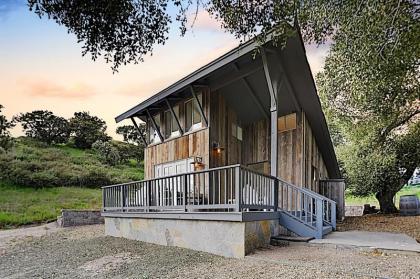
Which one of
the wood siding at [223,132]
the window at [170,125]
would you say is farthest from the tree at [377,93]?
the window at [170,125]

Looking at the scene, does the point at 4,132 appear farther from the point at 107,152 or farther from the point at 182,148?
the point at 182,148

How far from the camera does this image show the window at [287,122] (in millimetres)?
11109

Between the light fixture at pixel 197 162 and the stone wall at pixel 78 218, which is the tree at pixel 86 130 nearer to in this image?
the stone wall at pixel 78 218

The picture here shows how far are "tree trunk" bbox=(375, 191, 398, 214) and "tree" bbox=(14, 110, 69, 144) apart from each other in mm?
21821

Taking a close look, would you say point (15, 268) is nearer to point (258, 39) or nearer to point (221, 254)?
point (221, 254)

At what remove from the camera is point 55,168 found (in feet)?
70.2

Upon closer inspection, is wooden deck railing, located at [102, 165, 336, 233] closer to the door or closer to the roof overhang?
the door

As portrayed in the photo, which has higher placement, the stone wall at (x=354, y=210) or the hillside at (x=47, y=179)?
the hillside at (x=47, y=179)

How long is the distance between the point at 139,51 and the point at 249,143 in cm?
747

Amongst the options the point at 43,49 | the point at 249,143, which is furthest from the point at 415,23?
the point at 43,49

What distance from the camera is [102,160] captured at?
83.5 feet

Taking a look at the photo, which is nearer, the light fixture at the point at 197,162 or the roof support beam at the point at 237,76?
A: the roof support beam at the point at 237,76

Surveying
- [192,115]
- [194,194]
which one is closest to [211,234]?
[194,194]

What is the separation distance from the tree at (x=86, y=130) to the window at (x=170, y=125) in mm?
16794
